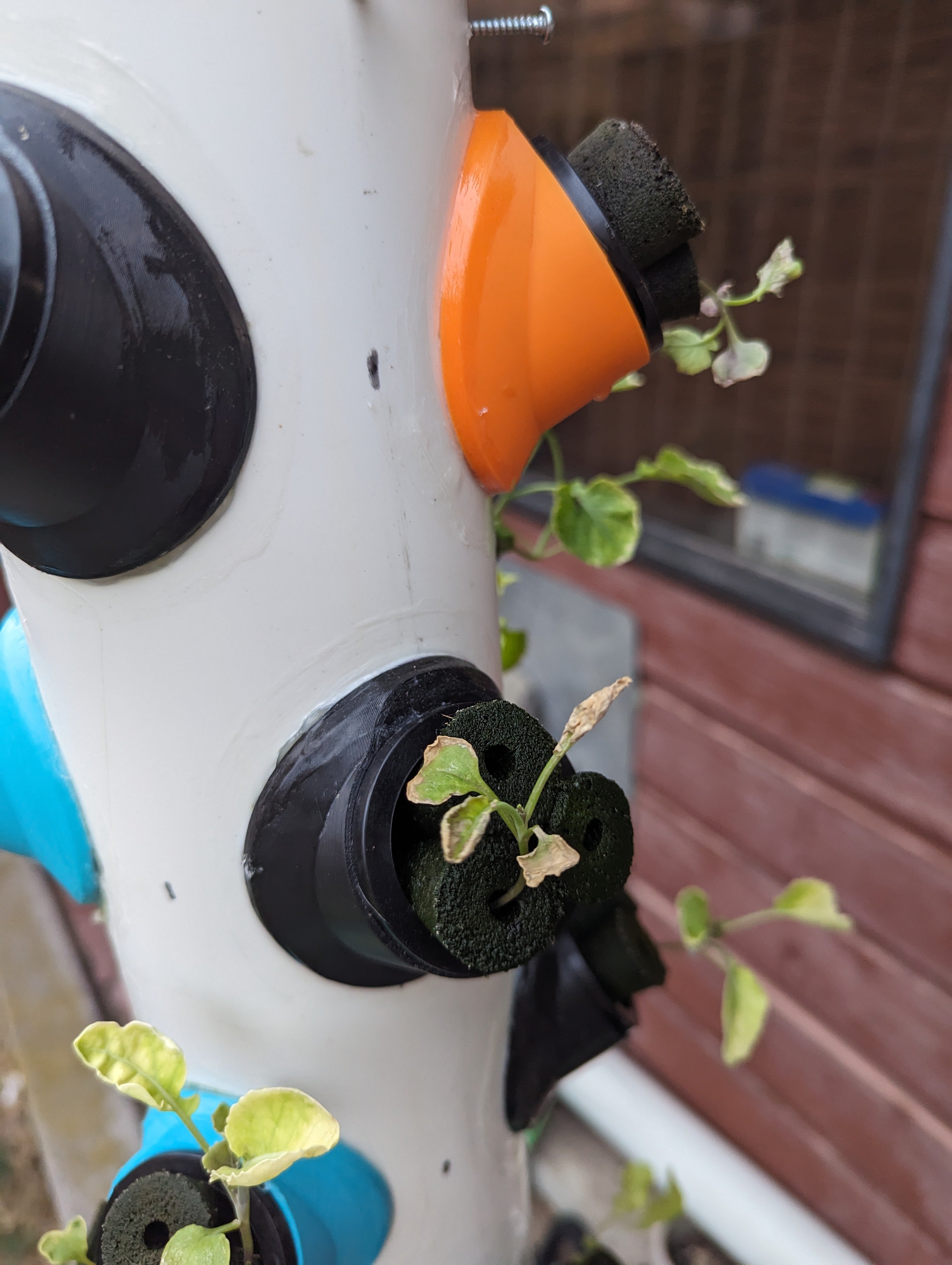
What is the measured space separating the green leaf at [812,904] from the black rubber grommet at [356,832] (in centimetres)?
24

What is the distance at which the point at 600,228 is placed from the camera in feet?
0.86

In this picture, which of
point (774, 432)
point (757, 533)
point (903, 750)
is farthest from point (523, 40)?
point (903, 750)

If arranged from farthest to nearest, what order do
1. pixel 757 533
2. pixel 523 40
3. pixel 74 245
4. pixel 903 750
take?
pixel 523 40
pixel 757 533
pixel 903 750
pixel 74 245

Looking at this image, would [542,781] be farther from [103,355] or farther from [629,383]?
[629,383]

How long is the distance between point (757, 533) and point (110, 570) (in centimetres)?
84

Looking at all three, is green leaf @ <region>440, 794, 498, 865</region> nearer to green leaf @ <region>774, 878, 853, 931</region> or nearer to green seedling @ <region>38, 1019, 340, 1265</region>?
green seedling @ <region>38, 1019, 340, 1265</region>

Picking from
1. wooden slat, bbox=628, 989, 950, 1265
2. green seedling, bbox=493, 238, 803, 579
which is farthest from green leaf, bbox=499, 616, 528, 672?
wooden slat, bbox=628, 989, 950, 1265

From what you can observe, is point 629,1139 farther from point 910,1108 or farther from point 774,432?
point 774,432

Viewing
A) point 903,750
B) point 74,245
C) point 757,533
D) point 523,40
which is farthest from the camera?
point 523,40

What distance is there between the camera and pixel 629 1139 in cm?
98

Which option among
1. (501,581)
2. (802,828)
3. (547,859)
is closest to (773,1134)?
(802,828)

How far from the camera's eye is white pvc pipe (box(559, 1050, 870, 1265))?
0.83 meters

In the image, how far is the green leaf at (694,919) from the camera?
0.45 m

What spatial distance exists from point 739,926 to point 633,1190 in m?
0.30
